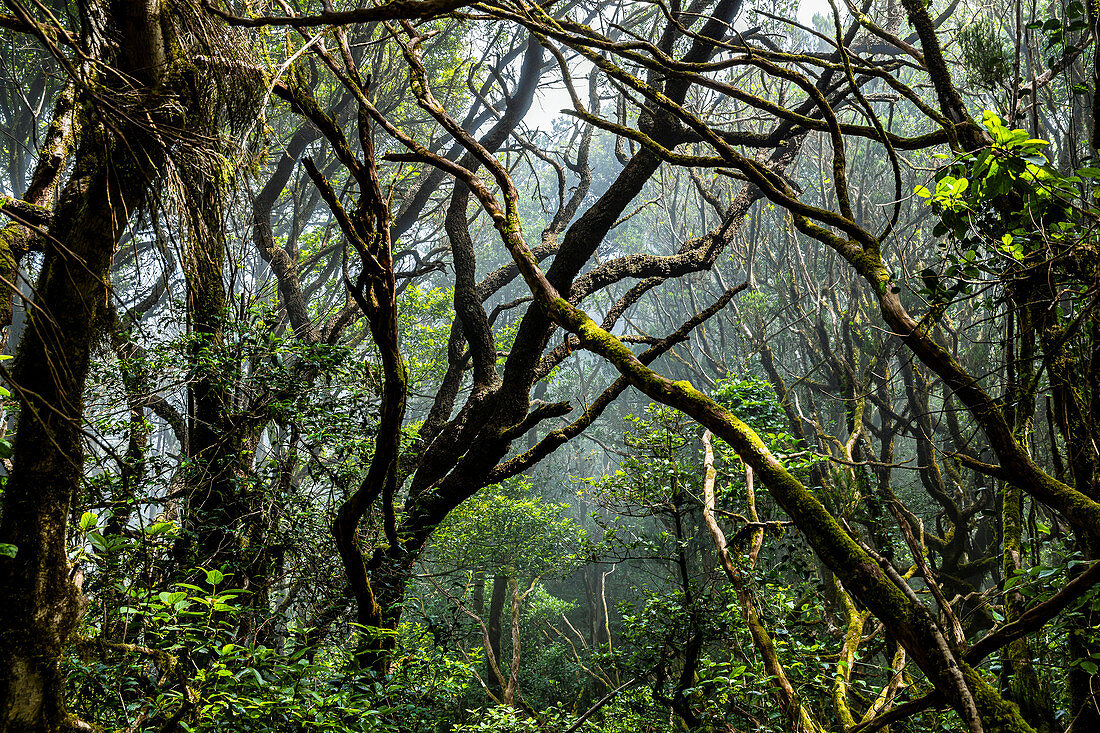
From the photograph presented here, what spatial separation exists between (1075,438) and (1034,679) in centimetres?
111

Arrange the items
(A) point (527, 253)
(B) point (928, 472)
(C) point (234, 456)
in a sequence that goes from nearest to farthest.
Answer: (A) point (527, 253) → (C) point (234, 456) → (B) point (928, 472)

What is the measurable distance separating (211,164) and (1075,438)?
3.09m

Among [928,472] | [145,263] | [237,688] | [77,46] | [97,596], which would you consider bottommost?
[237,688]

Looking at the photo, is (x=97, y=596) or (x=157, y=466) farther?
(x=157, y=466)

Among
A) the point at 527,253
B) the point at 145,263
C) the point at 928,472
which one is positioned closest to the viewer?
the point at 527,253

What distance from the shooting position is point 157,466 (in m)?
3.65

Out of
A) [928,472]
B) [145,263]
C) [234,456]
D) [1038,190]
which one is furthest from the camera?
[928,472]

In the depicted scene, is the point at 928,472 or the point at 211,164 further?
the point at 928,472

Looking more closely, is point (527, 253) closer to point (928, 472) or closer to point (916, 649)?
point (916, 649)

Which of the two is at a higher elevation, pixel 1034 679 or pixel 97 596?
pixel 97 596

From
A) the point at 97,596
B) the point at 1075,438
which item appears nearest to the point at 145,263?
the point at 97,596

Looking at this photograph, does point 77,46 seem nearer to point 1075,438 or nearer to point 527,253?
point 527,253

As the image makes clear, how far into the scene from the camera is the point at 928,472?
755 centimetres

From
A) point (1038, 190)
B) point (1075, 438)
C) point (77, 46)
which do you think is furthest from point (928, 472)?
point (77, 46)
